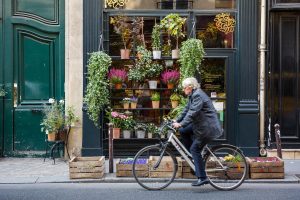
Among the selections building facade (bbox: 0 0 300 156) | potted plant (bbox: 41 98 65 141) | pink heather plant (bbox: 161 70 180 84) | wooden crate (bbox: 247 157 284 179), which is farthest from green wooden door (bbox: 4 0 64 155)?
wooden crate (bbox: 247 157 284 179)

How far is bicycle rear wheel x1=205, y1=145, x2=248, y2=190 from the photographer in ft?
31.7

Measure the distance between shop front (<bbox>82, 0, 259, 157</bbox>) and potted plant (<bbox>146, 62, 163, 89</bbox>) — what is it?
7 cm

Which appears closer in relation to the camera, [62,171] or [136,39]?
[62,171]

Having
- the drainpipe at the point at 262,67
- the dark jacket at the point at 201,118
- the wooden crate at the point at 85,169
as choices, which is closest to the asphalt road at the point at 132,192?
the wooden crate at the point at 85,169

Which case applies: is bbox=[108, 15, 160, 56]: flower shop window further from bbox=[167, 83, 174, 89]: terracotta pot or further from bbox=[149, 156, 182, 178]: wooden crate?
bbox=[149, 156, 182, 178]: wooden crate

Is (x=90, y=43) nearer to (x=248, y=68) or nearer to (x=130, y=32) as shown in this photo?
(x=130, y=32)

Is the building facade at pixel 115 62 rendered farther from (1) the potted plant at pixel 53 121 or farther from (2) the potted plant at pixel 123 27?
(1) the potted plant at pixel 53 121

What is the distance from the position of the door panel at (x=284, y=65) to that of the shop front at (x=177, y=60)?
45 cm

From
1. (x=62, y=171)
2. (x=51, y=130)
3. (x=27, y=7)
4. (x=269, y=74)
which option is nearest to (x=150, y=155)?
(x=62, y=171)

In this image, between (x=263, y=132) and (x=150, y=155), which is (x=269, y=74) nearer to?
(x=263, y=132)

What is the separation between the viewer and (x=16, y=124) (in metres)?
12.9

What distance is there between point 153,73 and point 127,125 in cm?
120

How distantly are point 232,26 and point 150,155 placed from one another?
4044 mm

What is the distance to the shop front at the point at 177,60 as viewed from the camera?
40.9 feet
